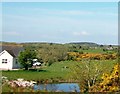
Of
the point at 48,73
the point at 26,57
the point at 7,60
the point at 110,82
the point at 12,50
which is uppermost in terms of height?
the point at 12,50

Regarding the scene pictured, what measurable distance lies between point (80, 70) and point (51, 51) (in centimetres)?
2884

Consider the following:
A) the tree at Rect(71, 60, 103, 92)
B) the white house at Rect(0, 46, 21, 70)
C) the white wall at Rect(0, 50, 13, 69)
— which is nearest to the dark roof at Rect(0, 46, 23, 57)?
the white house at Rect(0, 46, 21, 70)

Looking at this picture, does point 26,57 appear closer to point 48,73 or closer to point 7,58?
point 48,73

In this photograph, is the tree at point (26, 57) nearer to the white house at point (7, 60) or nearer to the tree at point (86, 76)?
the white house at point (7, 60)

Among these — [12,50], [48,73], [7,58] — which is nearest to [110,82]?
[48,73]

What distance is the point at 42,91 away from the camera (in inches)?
316

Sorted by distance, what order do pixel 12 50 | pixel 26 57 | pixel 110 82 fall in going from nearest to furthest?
pixel 110 82 < pixel 26 57 < pixel 12 50

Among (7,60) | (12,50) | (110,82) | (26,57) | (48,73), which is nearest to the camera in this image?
(110,82)

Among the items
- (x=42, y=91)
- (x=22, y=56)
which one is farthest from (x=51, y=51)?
(x=42, y=91)

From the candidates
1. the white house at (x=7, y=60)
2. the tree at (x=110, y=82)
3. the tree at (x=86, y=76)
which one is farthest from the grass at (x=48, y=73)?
the tree at (x=110, y=82)

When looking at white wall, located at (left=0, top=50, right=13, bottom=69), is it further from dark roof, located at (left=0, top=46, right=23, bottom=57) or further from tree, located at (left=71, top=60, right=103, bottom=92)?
tree, located at (left=71, top=60, right=103, bottom=92)

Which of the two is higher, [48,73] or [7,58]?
[7,58]

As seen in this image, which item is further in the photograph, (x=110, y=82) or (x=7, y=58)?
(x=7, y=58)

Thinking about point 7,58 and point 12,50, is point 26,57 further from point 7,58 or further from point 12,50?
point 12,50
